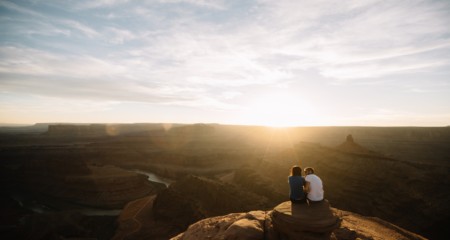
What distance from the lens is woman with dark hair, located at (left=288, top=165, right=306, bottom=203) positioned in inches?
380

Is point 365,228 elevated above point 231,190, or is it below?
above

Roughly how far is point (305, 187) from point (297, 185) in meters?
0.34

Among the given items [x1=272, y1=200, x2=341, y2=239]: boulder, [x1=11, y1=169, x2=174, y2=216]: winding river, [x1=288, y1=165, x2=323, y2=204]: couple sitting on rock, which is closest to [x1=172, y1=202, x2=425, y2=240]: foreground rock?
[x1=272, y1=200, x2=341, y2=239]: boulder

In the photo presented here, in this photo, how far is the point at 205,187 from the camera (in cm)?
3441

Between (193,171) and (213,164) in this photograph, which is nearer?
(193,171)

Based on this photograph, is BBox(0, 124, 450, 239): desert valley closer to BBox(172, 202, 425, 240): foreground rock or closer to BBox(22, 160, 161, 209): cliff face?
BBox(22, 160, 161, 209): cliff face

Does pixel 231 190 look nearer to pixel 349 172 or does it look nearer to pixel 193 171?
pixel 349 172

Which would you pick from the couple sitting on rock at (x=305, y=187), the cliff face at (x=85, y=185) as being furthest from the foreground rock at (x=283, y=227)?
the cliff face at (x=85, y=185)

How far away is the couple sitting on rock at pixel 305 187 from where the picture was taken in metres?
9.46

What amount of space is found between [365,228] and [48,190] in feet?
185

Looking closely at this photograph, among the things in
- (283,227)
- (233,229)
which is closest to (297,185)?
(283,227)

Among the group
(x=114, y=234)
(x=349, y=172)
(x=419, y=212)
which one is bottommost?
(x=114, y=234)

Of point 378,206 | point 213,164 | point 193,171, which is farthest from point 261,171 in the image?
point 213,164

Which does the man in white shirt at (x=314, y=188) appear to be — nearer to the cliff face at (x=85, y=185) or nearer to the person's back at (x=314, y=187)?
the person's back at (x=314, y=187)
